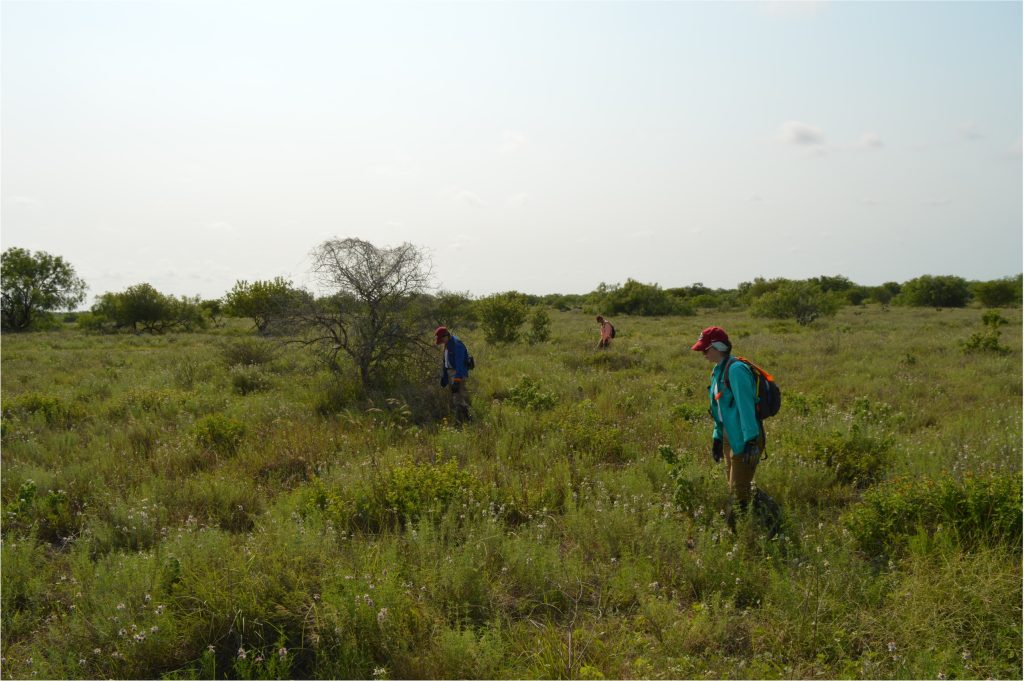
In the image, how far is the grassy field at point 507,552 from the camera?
331 cm

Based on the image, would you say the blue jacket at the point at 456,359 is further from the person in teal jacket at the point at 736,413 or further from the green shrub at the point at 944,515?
the green shrub at the point at 944,515

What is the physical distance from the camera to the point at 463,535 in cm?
474

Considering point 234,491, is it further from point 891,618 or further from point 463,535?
point 891,618

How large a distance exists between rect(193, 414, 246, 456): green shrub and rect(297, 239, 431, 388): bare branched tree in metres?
3.30

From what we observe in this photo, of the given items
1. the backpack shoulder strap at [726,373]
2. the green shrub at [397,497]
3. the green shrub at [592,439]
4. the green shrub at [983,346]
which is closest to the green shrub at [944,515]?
the backpack shoulder strap at [726,373]

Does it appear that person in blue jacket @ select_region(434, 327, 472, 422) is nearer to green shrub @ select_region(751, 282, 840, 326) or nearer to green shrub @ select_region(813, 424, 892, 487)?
green shrub @ select_region(813, 424, 892, 487)

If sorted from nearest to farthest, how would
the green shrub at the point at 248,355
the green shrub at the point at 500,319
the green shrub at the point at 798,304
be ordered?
1. the green shrub at the point at 248,355
2. the green shrub at the point at 500,319
3. the green shrub at the point at 798,304

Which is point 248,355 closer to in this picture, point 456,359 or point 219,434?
point 219,434

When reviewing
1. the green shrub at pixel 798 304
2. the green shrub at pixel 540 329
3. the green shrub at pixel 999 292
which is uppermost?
the green shrub at pixel 999 292

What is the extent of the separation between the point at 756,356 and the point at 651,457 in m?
10.9

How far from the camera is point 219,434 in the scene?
25.8ft

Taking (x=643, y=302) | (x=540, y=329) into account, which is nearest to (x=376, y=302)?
(x=540, y=329)

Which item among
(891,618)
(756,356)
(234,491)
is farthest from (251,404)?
(756,356)

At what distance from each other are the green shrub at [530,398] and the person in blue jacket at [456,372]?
3.51 ft
